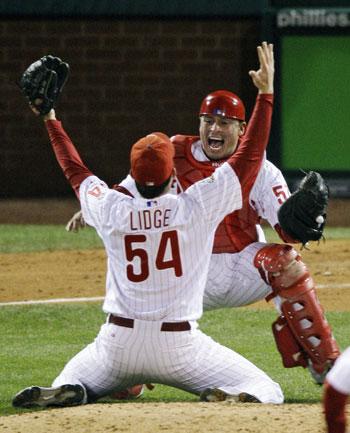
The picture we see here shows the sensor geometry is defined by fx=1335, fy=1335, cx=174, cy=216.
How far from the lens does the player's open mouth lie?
7539mm

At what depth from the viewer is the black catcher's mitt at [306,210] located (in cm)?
638

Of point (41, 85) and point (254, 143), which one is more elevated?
point (41, 85)

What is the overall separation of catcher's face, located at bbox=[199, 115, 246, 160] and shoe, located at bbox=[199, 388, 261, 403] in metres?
1.89

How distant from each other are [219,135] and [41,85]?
1530mm

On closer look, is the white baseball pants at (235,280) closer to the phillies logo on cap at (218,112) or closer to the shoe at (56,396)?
the phillies logo on cap at (218,112)

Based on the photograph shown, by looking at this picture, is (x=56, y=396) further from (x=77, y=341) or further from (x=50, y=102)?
(x=77, y=341)

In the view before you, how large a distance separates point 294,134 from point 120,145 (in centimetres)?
230

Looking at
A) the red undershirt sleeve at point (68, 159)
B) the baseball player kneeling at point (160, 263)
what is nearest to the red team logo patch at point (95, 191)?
the baseball player kneeling at point (160, 263)

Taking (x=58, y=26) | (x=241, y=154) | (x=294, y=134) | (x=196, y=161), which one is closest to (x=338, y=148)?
(x=294, y=134)

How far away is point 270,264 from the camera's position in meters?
6.65

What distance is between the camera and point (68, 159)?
625cm

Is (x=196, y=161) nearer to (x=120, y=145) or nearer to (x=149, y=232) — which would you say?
(x=149, y=232)

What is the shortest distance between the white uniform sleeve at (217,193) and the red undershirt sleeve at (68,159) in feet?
2.07

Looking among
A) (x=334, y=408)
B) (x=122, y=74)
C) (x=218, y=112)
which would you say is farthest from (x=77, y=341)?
(x=122, y=74)
